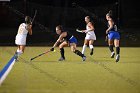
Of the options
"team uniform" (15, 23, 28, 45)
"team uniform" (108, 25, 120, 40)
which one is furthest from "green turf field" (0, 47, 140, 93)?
"team uniform" (108, 25, 120, 40)

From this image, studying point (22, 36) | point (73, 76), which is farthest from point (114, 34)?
point (73, 76)

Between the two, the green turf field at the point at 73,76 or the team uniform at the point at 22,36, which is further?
the team uniform at the point at 22,36

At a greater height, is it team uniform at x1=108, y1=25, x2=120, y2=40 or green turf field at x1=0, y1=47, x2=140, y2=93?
team uniform at x1=108, y1=25, x2=120, y2=40

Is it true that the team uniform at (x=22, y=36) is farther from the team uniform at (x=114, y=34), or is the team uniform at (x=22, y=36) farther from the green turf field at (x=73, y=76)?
the team uniform at (x=114, y=34)

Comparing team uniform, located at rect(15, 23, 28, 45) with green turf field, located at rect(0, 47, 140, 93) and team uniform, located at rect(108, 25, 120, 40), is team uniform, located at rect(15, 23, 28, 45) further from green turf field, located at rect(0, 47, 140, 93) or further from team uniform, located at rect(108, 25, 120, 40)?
→ team uniform, located at rect(108, 25, 120, 40)

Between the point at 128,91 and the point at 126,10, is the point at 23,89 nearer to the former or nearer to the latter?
the point at 128,91

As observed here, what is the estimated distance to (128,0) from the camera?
34.9 m

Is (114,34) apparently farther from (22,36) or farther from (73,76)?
(73,76)

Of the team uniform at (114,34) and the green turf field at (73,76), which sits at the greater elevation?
the team uniform at (114,34)

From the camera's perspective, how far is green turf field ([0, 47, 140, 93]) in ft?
33.3

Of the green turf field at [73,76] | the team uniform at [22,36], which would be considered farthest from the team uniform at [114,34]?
the team uniform at [22,36]

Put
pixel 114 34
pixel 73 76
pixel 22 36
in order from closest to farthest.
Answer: pixel 73 76 < pixel 114 34 < pixel 22 36

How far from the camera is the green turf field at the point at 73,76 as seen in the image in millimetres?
10148

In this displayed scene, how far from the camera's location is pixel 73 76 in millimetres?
12234
